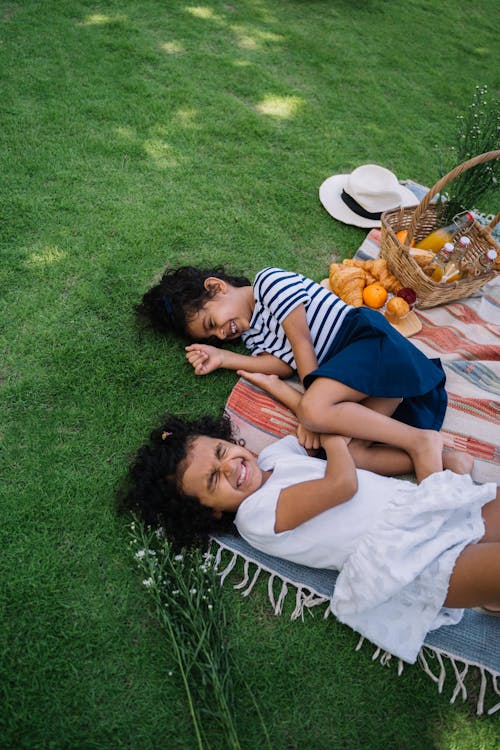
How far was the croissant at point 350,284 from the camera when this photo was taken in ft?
10.6

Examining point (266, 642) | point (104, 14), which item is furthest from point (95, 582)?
point (104, 14)

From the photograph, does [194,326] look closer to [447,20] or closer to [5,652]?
[5,652]

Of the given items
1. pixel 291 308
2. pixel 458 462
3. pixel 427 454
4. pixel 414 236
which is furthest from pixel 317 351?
pixel 414 236

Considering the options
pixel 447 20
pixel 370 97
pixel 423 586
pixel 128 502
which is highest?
pixel 447 20

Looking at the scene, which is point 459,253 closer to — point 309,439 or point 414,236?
point 414,236

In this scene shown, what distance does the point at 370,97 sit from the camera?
5184 mm

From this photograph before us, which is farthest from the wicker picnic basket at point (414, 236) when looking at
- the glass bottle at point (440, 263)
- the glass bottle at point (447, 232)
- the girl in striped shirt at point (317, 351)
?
the girl in striped shirt at point (317, 351)

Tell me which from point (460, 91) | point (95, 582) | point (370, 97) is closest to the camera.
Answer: point (95, 582)

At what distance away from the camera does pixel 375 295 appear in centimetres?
320

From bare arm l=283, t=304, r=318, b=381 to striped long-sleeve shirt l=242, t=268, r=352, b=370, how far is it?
4cm

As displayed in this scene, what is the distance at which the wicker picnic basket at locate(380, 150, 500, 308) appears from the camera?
10.1 feet

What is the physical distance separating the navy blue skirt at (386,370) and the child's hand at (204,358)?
0.58m

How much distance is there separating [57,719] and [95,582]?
19.7 inches

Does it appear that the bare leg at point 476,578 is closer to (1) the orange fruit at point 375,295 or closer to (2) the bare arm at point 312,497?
(2) the bare arm at point 312,497
